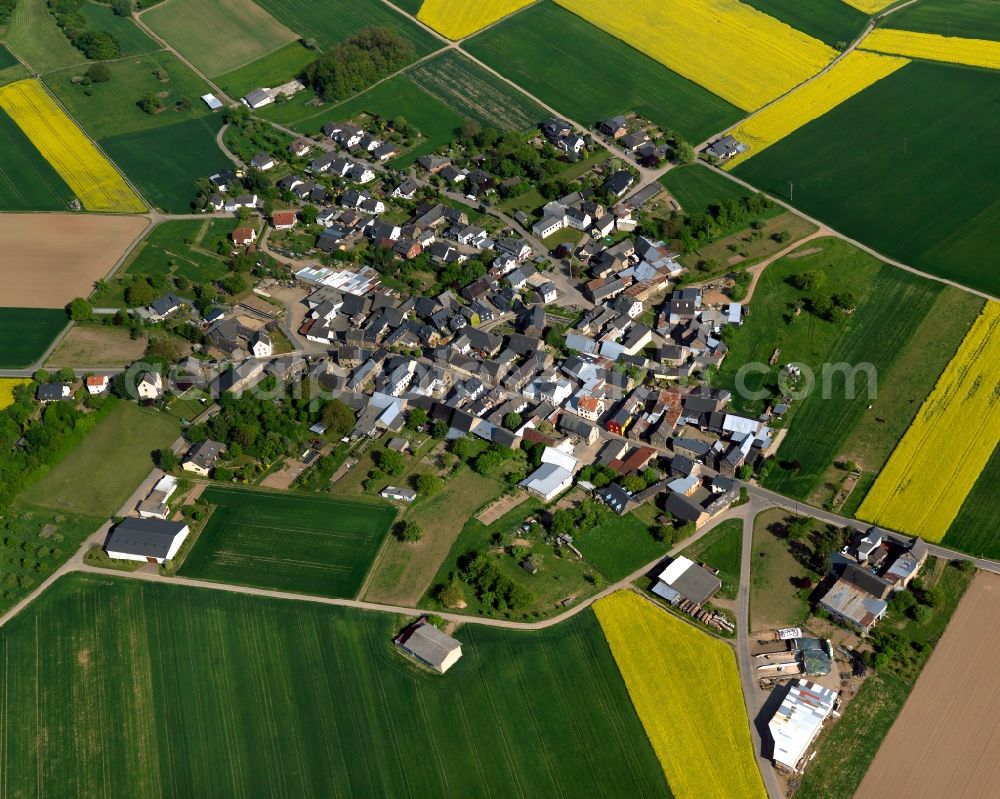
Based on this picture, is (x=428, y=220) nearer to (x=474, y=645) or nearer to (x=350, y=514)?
(x=350, y=514)

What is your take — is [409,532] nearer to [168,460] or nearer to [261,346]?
[168,460]

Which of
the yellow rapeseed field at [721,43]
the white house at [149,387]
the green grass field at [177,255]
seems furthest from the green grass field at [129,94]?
the yellow rapeseed field at [721,43]

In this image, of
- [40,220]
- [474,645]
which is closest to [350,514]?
[474,645]

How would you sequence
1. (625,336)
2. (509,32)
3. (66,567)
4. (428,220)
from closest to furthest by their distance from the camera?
(66,567) < (625,336) < (428,220) < (509,32)

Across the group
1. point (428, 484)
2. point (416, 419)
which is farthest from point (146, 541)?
point (416, 419)

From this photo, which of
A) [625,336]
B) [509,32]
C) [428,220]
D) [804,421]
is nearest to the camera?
[804,421]

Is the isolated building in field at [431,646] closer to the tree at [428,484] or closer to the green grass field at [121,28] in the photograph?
the tree at [428,484]

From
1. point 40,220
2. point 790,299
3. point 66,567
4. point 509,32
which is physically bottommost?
point 66,567

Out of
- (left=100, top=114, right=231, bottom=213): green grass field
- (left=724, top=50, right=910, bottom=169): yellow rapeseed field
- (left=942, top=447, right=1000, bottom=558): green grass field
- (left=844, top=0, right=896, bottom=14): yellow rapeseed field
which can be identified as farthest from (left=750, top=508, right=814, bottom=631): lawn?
(left=844, top=0, right=896, bottom=14): yellow rapeseed field

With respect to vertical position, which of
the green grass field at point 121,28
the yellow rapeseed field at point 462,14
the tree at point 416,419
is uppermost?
the yellow rapeseed field at point 462,14
